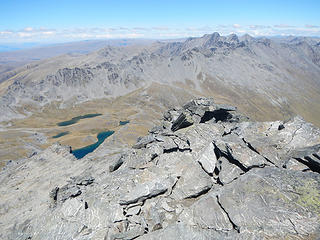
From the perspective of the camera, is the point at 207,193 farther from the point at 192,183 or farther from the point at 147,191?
the point at 147,191

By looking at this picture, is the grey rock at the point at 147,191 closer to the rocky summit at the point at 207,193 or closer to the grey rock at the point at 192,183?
the rocky summit at the point at 207,193

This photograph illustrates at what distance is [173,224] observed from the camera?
19.7 metres

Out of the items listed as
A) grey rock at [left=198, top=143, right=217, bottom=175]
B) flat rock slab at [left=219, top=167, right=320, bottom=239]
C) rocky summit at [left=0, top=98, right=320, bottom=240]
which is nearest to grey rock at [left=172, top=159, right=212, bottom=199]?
rocky summit at [left=0, top=98, right=320, bottom=240]

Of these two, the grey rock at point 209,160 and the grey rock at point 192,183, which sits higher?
the grey rock at point 209,160

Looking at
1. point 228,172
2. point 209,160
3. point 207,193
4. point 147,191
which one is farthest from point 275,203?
point 147,191

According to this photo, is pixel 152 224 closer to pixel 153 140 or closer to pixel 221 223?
pixel 221 223

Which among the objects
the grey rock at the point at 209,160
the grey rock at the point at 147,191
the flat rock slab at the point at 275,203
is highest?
the flat rock slab at the point at 275,203

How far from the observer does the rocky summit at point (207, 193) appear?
17.6 meters

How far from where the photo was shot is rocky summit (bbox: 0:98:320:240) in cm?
1756

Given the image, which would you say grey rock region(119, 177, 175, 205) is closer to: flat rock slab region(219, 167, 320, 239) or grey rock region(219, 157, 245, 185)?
grey rock region(219, 157, 245, 185)

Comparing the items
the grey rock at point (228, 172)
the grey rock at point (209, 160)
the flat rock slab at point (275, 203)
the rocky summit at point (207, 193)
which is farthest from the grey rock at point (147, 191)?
the flat rock slab at point (275, 203)

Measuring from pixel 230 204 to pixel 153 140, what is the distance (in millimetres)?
23816

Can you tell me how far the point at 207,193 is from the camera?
23.5m

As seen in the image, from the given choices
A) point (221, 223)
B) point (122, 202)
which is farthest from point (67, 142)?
point (221, 223)
